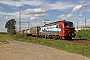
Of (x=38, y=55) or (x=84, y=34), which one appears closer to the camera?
(x=38, y=55)

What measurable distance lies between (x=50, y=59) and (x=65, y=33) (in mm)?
19964

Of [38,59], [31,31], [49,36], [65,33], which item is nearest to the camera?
[38,59]

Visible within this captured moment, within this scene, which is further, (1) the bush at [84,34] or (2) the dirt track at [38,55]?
(1) the bush at [84,34]

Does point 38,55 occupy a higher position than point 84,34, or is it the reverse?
point 84,34

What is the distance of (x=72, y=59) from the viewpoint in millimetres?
13141

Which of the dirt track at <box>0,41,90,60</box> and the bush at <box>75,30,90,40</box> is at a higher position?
the bush at <box>75,30,90,40</box>

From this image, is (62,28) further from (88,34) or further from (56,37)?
(88,34)

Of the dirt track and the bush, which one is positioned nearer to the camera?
the dirt track

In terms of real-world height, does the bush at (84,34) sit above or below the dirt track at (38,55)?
above

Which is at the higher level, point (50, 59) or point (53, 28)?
point (53, 28)

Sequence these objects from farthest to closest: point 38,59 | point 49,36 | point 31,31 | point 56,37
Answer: point 31,31 < point 49,36 < point 56,37 < point 38,59

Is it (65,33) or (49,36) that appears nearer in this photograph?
(65,33)

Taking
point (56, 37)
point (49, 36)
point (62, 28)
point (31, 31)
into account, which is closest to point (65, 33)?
point (62, 28)

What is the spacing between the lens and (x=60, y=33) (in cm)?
3372
